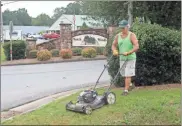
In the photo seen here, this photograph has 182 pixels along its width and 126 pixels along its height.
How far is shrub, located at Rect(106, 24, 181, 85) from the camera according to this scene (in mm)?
8148

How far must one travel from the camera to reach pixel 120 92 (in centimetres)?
736

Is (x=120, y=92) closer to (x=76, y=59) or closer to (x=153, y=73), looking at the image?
(x=153, y=73)

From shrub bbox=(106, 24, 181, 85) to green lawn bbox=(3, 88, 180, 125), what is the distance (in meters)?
1.68

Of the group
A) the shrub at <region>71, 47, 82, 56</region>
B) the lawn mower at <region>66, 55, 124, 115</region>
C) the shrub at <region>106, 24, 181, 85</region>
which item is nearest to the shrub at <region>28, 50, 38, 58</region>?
the shrub at <region>71, 47, 82, 56</region>

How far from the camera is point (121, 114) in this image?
572 centimetres

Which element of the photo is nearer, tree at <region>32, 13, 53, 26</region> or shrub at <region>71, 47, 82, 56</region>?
tree at <region>32, 13, 53, 26</region>

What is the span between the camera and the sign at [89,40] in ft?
80.3

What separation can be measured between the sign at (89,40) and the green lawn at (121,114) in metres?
17.9

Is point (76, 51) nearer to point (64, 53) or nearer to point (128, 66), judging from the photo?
point (64, 53)

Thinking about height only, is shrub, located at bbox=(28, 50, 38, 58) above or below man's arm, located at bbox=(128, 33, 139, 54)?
below

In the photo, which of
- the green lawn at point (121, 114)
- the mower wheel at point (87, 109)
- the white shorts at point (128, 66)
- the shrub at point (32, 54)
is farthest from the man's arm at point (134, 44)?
the shrub at point (32, 54)

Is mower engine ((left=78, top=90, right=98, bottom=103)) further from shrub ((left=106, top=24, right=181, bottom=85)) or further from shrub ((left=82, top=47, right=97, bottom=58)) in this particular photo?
shrub ((left=82, top=47, right=97, bottom=58))

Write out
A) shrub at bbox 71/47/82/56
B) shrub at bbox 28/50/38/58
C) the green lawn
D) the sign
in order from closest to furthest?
the green lawn < shrub at bbox 28/50/38/58 < shrub at bbox 71/47/82/56 < the sign

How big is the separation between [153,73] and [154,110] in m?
2.53
